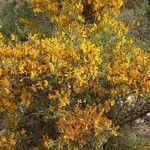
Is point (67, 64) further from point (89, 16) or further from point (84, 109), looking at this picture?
point (89, 16)

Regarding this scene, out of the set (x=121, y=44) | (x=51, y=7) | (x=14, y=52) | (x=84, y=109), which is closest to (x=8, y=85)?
(x=14, y=52)

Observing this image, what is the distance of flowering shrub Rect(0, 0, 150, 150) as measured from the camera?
6.14 meters

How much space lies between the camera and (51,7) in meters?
9.98

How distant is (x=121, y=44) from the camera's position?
699cm

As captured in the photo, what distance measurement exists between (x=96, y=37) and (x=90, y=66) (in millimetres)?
1245

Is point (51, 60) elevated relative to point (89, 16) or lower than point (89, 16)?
elevated

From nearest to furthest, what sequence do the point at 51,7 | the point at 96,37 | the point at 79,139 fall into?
the point at 79,139
the point at 96,37
the point at 51,7

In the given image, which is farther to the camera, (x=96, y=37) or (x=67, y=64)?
(x=96, y=37)

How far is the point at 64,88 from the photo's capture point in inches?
247

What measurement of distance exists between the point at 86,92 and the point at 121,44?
897 millimetres

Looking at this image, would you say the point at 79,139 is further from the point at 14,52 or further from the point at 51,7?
the point at 51,7

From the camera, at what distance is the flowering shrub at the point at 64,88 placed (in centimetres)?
614

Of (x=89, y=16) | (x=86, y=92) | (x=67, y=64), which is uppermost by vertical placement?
(x=67, y=64)

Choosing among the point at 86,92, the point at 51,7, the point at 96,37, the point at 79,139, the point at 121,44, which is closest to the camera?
the point at 79,139
